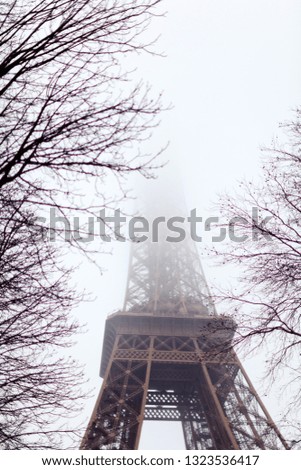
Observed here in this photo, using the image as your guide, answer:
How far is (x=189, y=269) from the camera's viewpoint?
116 ft

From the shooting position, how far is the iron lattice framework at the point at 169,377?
1947cm

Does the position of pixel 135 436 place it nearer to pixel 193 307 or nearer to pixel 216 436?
pixel 216 436

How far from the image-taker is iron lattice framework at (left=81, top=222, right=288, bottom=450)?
766 inches

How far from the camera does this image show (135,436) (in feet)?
64.5

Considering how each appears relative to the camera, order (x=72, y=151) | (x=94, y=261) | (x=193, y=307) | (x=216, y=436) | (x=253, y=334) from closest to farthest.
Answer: (x=72, y=151) → (x=94, y=261) → (x=253, y=334) → (x=216, y=436) → (x=193, y=307)

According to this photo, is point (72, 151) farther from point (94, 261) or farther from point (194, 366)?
point (194, 366)

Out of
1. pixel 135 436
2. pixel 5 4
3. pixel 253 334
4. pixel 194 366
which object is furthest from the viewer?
pixel 194 366

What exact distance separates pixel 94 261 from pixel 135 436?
17.8 meters

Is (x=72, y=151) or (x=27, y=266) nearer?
(x=72, y=151)

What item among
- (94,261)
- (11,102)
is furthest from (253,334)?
(11,102)

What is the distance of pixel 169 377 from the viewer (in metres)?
25.5
